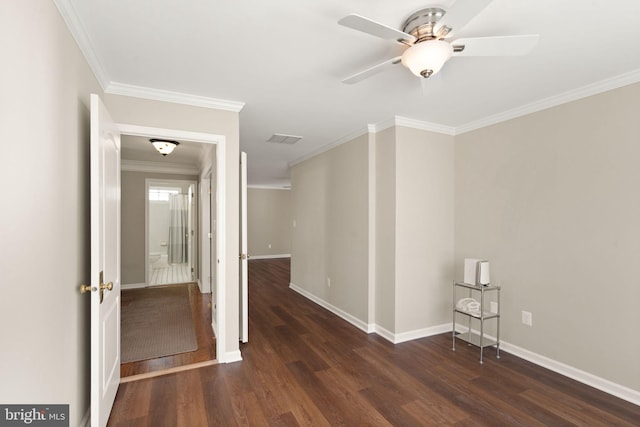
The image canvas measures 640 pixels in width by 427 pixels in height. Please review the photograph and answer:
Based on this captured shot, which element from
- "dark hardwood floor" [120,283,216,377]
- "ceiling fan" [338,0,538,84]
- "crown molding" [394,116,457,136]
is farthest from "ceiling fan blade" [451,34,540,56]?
"dark hardwood floor" [120,283,216,377]

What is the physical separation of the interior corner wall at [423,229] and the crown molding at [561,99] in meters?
0.49

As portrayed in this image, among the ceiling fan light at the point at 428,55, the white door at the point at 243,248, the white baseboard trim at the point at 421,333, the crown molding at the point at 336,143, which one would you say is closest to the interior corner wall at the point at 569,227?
the white baseboard trim at the point at 421,333

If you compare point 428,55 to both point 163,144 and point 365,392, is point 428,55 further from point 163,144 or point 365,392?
point 163,144

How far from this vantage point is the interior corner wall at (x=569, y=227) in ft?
7.57

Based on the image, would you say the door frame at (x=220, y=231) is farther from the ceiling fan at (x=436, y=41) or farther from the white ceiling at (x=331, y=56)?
the ceiling fan at (x=436, y=41)

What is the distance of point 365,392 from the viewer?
2.37 metres

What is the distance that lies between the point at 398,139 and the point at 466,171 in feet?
3.13

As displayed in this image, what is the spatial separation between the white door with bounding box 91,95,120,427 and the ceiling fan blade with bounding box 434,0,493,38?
6.43 feet

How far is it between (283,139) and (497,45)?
3.01m

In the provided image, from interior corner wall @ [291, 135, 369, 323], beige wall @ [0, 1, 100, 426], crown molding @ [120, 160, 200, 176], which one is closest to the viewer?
beige wall @ [0, 1, 100, 426]

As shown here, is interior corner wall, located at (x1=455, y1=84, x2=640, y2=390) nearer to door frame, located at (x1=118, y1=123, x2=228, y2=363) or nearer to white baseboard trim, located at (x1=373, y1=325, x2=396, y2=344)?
white baseboard trim, located at (x1=373, y1=325, x2=396, y2=344)

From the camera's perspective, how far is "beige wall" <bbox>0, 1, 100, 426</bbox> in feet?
3.52

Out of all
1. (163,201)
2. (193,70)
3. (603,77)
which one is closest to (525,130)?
(603,77)

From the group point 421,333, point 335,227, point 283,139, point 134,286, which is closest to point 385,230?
point 335,227
